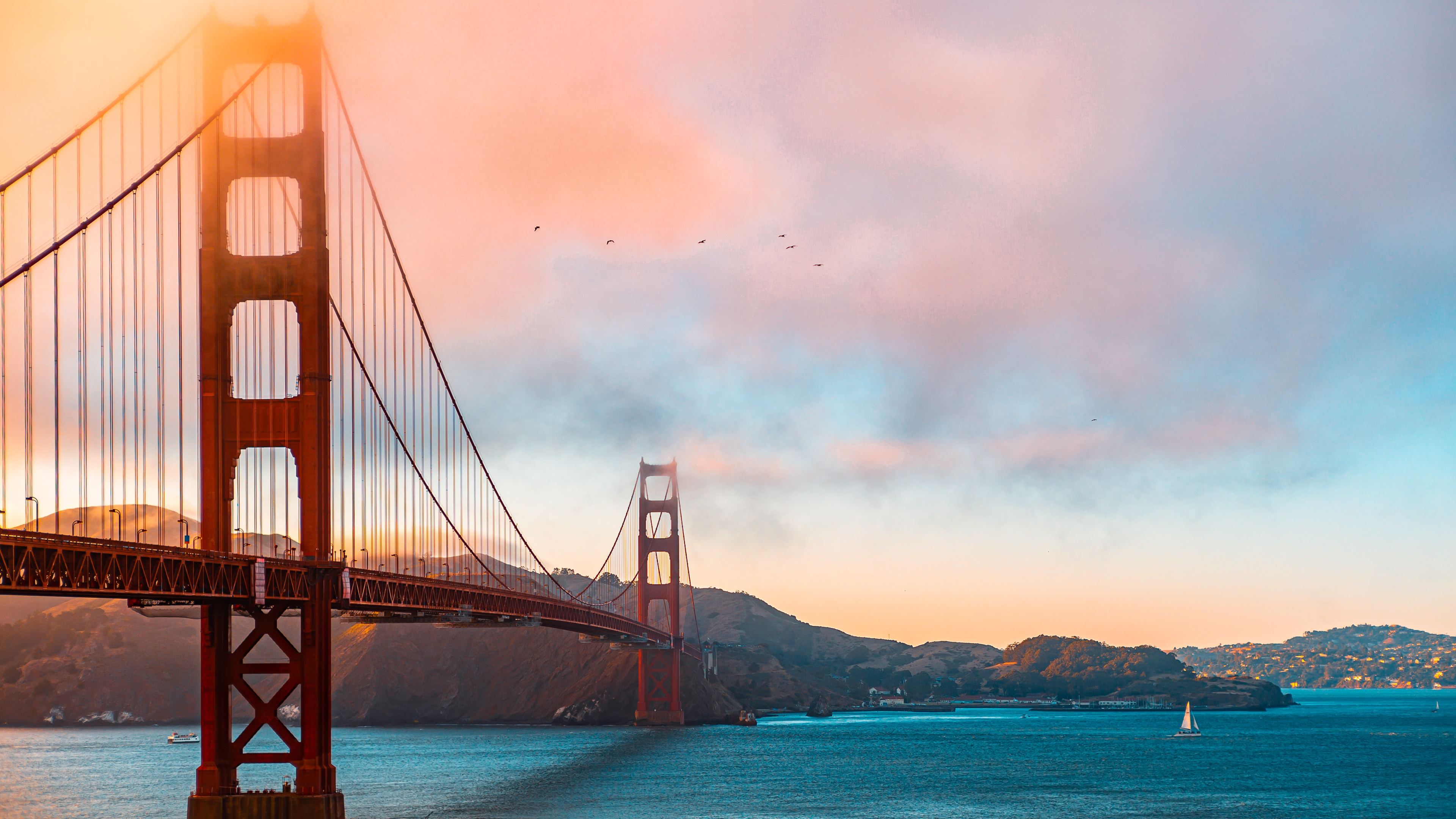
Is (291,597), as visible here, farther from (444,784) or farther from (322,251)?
(444,784)

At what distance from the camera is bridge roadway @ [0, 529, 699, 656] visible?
27797 mm

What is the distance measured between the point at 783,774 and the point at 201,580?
190 ft

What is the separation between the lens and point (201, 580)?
35.2 m

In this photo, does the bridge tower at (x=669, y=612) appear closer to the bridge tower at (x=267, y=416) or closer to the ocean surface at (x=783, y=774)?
the ocean surface at (x=783, y=774)

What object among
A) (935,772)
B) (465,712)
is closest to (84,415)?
(935,772)

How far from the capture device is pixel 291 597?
1561 inches

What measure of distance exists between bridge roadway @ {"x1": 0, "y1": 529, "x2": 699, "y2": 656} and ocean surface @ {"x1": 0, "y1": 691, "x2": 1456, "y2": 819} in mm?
10750

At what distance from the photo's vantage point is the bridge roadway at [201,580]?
1094 inches

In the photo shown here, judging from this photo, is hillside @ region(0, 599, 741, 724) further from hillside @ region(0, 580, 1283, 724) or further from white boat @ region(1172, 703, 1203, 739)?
white boat @ region(1172, 703, 1203, 739)

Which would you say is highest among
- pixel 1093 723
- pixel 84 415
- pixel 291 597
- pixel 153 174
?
pixel 153 174

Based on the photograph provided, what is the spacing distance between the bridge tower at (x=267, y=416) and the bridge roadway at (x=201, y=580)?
33.7 inches

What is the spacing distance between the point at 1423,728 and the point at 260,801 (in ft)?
534

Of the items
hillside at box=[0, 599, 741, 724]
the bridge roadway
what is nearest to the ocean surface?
the bridge roadway

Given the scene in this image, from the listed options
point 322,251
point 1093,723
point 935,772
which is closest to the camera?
point 322,251
